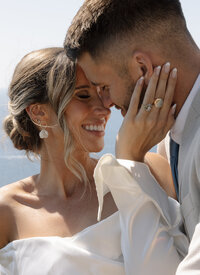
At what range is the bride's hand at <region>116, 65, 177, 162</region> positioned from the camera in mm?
1880

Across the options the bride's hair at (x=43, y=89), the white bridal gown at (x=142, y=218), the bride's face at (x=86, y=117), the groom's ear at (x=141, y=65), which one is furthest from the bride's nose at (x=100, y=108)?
the groom's ear at (x=141, y=65)

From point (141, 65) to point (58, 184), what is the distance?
1.24 m

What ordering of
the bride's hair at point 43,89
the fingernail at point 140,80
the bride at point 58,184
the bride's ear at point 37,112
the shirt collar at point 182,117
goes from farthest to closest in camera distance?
the bride's ear at point 37,112 < the bride's hair at point 43,89 < the bride at point 58,184 < the fingernail at point 140,80 < the shirt collar at point 182,117

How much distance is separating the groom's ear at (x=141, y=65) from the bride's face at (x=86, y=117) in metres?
0.88

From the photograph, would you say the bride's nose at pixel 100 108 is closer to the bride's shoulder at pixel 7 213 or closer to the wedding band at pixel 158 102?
the bride's shoulder at pixel 7 213

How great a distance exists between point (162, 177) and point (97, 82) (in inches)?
38.1

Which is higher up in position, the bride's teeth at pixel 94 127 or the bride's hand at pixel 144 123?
the bride's hand at pixel 144 123

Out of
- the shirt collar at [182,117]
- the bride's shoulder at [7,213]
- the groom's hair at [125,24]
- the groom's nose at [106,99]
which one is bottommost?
the bride's shoulder at [7,213]

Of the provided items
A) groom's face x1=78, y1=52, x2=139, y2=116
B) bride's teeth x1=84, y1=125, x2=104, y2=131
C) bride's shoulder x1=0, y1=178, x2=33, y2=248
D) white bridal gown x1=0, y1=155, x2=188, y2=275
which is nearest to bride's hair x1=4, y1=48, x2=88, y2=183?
bride's teeth x1=84, y1=125, x2=104, y2=131

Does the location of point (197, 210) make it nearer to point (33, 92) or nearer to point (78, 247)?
point (78, 247)

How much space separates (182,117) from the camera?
5.95 feet


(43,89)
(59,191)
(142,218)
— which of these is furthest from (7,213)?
(142,218)

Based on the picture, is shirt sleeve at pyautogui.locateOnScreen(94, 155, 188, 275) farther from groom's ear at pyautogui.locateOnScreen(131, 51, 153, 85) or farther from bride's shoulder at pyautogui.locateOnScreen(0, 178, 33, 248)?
bride's shoulder at pyautogui.locateOnScreen(0, 178, 33, 248)

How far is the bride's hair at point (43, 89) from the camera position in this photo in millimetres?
2658
